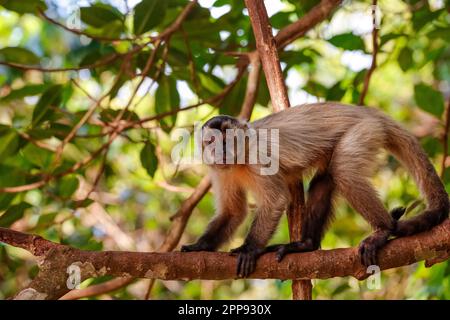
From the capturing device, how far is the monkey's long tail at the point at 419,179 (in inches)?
191

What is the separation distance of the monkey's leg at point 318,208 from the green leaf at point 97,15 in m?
2.92

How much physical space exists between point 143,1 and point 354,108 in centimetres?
248

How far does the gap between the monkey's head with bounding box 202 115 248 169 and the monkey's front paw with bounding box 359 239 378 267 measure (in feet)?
5.31

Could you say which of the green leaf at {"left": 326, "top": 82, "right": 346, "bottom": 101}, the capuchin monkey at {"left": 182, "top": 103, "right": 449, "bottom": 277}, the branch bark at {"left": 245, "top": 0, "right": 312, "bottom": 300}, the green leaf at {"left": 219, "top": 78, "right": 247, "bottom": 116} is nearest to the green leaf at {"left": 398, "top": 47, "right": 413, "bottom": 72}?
the green leaf at {"left": 326, "top": 82, "right": 346, "bottom": 101}

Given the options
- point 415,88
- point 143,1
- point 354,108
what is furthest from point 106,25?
point 415,88

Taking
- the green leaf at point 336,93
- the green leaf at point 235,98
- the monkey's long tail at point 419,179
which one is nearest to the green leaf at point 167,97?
the green leaf at point 235,98

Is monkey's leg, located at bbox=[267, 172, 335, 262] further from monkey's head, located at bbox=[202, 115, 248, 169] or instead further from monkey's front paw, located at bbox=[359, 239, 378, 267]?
monkey's front paw, located at bbox=[359, 239, 378, 267]

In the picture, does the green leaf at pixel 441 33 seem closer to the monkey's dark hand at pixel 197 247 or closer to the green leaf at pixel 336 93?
the green leaf at pixel 336 93

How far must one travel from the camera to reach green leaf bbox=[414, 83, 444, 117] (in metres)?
7.06

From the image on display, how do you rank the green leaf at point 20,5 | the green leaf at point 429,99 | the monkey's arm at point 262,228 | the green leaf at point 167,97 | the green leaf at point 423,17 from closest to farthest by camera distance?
the monkey's arm at point 262,228, the green leaf at point 20,5, the green leaf at point 423,17, the green leaf at point 429,99, the green leaf at point 167,97

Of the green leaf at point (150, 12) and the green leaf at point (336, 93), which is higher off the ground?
the green leaf at point (150, 12)

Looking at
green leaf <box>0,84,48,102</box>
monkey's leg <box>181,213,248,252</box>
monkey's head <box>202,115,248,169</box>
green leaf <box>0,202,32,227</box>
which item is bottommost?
monkey's leg <box>181,213,248,252</box>

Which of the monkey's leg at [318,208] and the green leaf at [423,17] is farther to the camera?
the green leaf at [423,17]

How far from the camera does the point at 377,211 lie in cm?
518
